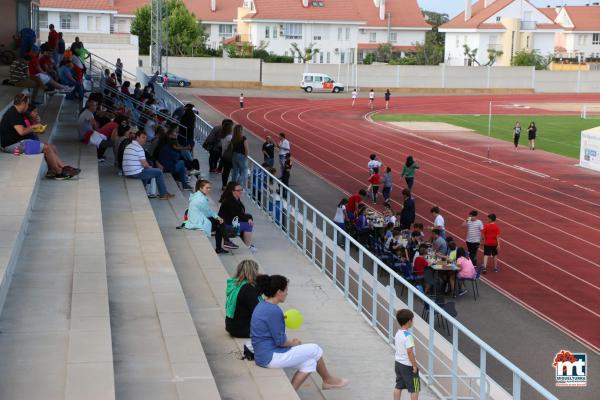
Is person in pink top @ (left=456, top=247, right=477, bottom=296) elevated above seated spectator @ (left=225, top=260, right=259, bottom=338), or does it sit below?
below

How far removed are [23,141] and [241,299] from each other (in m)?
7.39

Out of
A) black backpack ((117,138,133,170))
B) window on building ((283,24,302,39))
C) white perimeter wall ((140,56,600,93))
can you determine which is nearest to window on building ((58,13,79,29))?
window on building ((283,24,302,39))

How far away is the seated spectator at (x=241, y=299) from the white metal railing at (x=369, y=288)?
5.90 ft

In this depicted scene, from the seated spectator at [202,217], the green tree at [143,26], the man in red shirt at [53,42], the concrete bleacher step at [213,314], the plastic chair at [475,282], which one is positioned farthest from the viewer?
the green tree at [143,26]

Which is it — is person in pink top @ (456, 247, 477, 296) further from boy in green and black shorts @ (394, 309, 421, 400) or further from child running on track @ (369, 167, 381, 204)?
child running on track @ (369, 167, 381, 204)

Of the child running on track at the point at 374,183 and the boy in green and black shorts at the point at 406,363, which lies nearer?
the boy in green and black shorts at the point at 406,363

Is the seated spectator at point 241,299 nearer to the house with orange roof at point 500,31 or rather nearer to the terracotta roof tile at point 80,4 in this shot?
the terracotta roof tile at point 80,4

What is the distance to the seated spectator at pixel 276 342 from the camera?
979cm

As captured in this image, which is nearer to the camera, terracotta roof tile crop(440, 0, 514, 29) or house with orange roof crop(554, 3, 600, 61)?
terracotta roof tile crop(440, 0, 514, 29)

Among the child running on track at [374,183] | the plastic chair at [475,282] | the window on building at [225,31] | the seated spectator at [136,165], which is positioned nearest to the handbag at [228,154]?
the seated spectator at [136,165]

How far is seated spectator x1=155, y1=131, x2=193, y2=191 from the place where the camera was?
20.7 m

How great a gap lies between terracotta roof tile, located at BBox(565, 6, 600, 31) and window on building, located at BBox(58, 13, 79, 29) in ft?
206

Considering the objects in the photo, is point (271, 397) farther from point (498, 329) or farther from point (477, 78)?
point (477, 78)

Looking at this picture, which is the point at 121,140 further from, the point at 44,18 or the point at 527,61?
the point at 527,61
